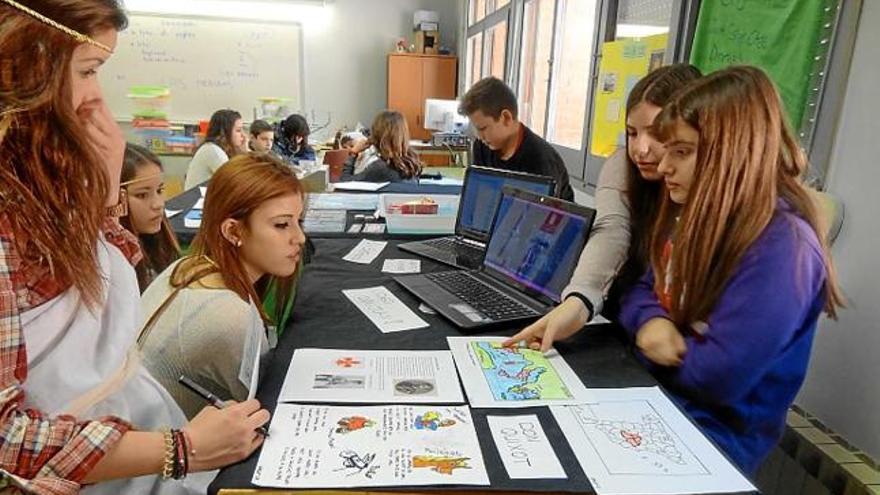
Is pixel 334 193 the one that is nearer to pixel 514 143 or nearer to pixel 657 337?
pixel 514 143

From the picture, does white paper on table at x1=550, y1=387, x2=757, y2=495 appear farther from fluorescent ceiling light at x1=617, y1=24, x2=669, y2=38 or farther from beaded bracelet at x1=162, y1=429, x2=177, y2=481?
fluorescent ceiling light at x1=617, y1=24, x2=669, y2=38

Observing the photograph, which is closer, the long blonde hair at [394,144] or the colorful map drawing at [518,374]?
the colorful map drawing at [518,374]

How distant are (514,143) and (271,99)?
4.33 m

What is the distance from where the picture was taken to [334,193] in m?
2.80

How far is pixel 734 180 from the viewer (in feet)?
2.99

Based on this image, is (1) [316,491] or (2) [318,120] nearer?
(1) [316,491]

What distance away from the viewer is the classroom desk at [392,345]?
663mm

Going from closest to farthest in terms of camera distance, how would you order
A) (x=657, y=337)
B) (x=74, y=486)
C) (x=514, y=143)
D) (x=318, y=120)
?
(x=74, y=486) → (x=657, y=337) → (x=514, y=143) → (x=318, y=120)

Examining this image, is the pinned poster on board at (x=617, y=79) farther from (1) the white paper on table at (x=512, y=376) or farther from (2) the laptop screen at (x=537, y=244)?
(1) the white paper on table at (x=512, y=376)

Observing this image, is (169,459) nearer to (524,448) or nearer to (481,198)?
(524,448)

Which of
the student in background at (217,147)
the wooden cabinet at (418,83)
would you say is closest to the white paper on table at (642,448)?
the student in background at (217,147)

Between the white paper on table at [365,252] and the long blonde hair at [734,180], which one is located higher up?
the long blonde hair at [734,180]

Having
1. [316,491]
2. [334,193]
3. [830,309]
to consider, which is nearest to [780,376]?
[830,309]

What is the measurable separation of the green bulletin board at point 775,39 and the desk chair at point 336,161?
2699mm
